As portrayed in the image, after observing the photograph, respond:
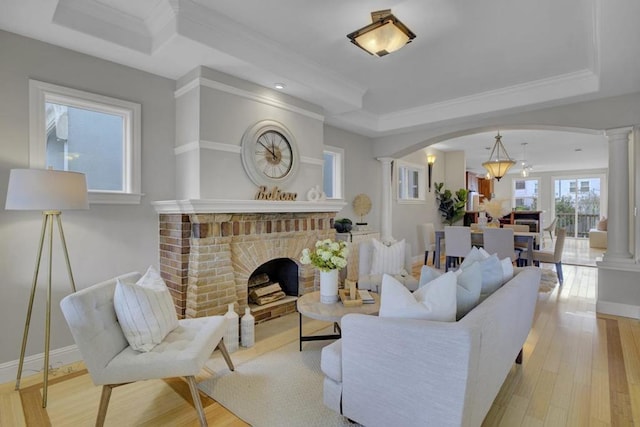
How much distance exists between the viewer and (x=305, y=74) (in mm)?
3354

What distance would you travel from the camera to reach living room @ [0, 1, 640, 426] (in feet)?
7.95

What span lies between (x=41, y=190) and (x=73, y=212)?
2.05 feet

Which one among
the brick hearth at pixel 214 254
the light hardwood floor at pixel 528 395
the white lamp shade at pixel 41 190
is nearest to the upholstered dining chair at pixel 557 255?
the light hardwood floor at pixel 528 395

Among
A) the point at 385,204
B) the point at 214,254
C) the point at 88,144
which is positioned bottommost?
the point at 214,254

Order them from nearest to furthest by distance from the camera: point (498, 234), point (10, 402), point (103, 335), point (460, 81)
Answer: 1. point (103, 335)
2. point (10, 402)
3. point (460, 81)
4. point (498, 234)

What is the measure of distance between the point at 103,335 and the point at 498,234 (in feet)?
16.3

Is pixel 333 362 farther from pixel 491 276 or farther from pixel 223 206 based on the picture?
pixel 223 206

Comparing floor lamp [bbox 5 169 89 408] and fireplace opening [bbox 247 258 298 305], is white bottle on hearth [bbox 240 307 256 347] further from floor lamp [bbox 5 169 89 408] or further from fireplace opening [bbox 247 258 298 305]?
floor lamp [bbox 5 169 89 408]

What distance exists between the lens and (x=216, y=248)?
3051 millimetres

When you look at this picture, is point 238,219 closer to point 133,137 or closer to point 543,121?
point 133,137

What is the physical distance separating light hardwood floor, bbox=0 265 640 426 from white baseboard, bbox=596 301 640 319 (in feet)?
2.23

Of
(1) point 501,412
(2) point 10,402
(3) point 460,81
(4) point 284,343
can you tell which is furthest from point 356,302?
(3) point 460,81

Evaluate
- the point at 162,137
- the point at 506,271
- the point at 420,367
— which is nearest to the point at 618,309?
the point at 506,271

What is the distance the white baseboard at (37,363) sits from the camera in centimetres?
240
